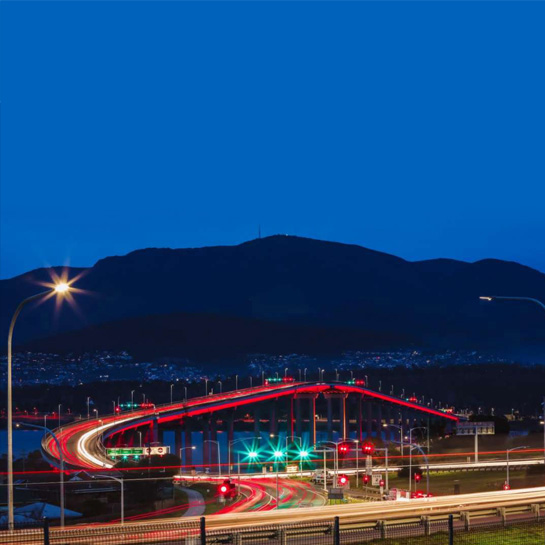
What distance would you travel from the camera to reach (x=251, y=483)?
107188mm

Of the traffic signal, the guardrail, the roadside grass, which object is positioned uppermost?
the guardrail

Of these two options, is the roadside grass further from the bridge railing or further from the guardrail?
the guardrail

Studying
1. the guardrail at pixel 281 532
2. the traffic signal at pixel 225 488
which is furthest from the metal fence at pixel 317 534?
the traffic signal at pixel 225 488

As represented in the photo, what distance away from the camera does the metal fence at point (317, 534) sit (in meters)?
28.4

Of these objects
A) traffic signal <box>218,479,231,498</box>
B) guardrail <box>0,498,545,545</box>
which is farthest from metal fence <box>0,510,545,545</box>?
traffic signal <box>218,479,231,498</box>

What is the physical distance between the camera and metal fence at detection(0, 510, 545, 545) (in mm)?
28359

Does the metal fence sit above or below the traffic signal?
above

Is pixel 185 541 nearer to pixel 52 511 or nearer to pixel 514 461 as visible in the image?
pixel 52 511

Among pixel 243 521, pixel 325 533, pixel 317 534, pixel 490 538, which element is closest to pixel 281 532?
pixel 325 533

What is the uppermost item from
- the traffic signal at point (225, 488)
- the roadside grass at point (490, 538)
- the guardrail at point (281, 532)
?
the guardrail at point (281, 532)

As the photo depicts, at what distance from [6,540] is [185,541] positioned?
631 cm

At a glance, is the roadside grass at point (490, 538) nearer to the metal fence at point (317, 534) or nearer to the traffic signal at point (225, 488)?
the metal fence at point (317, 534)

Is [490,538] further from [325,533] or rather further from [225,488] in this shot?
[225,488]

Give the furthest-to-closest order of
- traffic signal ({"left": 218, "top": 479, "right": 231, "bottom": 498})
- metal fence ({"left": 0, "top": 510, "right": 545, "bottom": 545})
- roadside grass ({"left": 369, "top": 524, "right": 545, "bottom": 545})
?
traffic signal ({"left": 218, "top": 479, "right": 231, "bottom": 498}) < roadside grass ({"left": 369, "top": 524, "right": 545, "bottom": 545}) < metal fence ({"left": 0, "top": 510, "right": 545, "bottom": 545})
